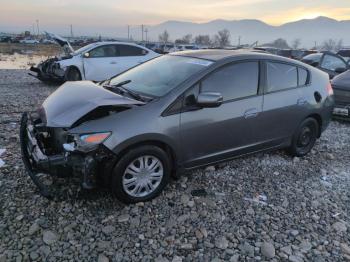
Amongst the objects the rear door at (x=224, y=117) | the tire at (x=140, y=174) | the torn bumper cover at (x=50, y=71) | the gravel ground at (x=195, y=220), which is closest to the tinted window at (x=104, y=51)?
the torn bumper cover at (x=50, y=71)

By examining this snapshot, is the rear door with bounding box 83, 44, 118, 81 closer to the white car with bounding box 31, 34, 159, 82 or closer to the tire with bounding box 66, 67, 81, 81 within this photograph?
the white car with bounding box 31, 34, 159, 82

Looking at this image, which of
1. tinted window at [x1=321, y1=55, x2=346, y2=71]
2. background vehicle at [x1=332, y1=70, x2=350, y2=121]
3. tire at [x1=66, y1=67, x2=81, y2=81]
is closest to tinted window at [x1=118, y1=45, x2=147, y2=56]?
tire at [x1=66, y1=67, x2=81, y2=81]

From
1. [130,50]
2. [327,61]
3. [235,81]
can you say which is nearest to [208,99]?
[235,81]

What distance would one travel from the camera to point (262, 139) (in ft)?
14.8

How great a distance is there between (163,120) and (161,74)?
922mm

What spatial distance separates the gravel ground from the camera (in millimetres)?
2979

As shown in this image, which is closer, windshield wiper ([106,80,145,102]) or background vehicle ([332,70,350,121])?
windshield wiper ([106,80,145,102])

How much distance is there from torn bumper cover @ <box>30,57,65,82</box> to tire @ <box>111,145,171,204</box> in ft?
25.5

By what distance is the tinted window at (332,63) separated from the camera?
429 inches

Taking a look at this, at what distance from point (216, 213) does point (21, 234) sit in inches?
77.0

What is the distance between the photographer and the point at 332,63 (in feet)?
36.2

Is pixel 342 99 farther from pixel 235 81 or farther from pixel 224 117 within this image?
pixel 224 117

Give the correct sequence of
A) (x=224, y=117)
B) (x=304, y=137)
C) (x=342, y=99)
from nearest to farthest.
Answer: (x=224, y=117) → (x=304, y=137) → (x=342, y=99)

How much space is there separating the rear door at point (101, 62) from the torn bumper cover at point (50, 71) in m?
0.79
